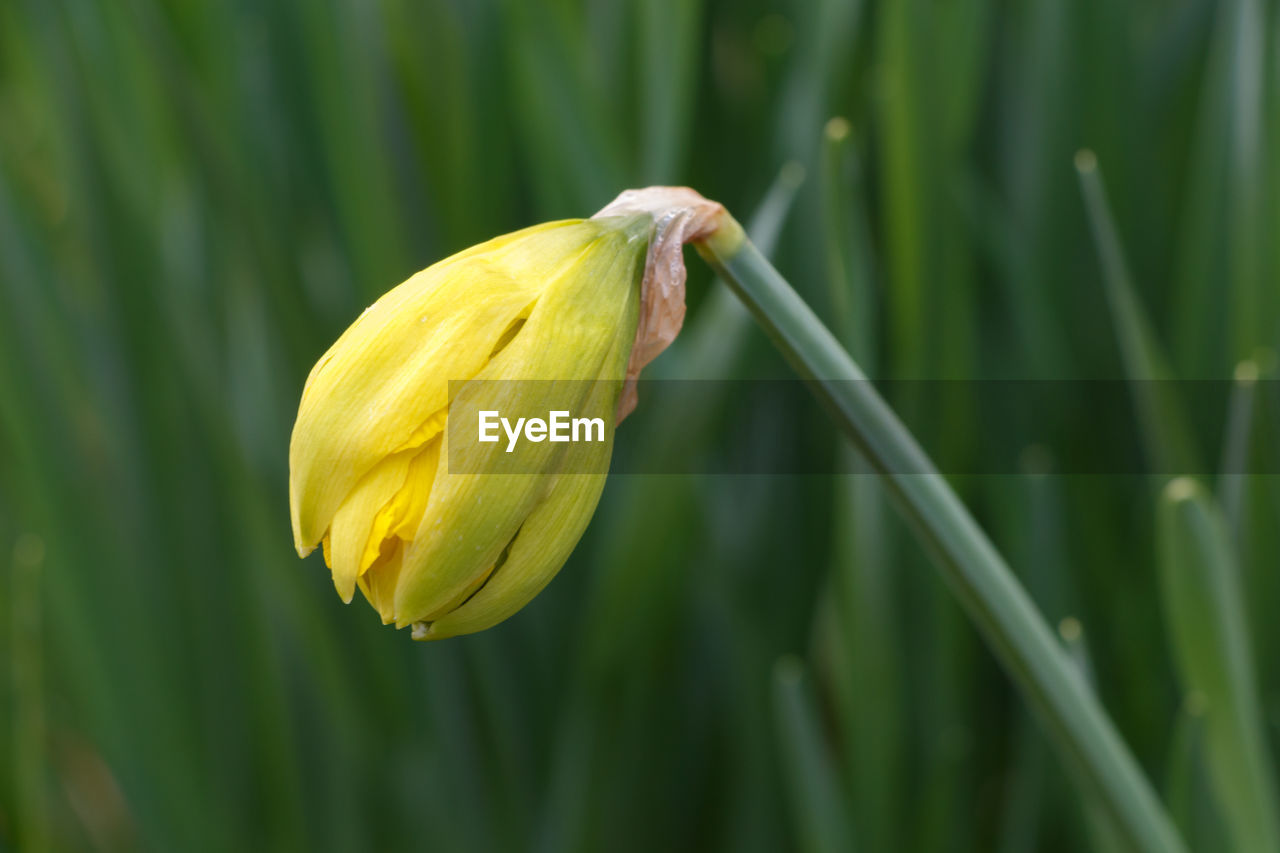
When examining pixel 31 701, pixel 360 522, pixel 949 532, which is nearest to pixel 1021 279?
pixel 949 532

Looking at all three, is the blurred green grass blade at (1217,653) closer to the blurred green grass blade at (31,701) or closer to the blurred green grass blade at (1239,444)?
the blurred green grass blade at (1239,444)

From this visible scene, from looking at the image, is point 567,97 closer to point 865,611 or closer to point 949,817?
point 865,611

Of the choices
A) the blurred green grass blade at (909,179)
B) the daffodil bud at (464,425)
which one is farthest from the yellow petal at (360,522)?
the blurred green grass blade at (909,179)

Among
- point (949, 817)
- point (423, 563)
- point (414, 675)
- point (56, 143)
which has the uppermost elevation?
point (56, 143)

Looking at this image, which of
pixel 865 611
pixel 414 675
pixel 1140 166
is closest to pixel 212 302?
pixel 414 675

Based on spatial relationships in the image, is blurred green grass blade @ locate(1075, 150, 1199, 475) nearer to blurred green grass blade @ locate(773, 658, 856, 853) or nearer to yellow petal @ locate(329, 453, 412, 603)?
blurred green grass blade @ locate(773, 658, 856, 853)

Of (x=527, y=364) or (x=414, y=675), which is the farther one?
(x=414, y=675)

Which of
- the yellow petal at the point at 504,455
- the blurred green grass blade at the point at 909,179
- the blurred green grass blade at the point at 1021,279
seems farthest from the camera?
the blurred green grass blade at the point at 1021,279

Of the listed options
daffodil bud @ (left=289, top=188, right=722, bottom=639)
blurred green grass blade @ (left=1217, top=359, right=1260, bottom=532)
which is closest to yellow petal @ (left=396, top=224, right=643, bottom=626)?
daffodil bud @ (left=289, top=188, right=722, bottom=639)
